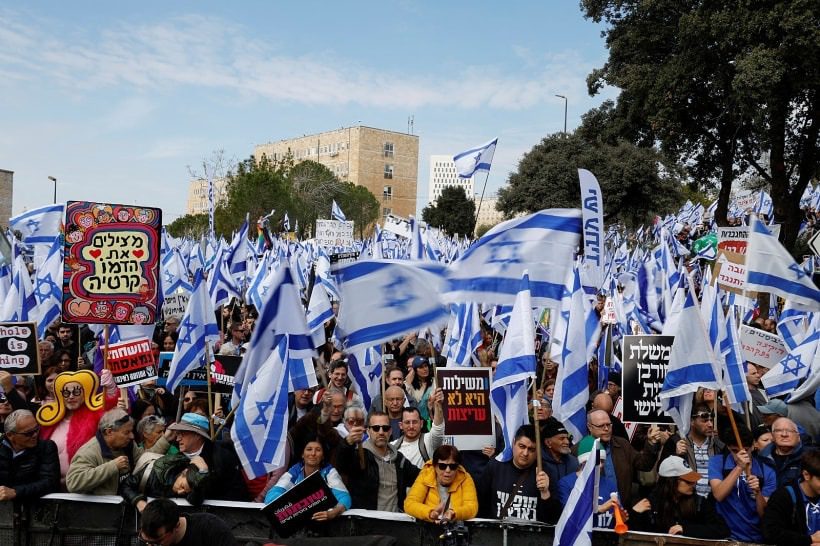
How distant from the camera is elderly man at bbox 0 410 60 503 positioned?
5773mm

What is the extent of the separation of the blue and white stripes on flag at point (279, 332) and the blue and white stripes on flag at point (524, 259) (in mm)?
1288

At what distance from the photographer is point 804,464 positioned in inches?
204

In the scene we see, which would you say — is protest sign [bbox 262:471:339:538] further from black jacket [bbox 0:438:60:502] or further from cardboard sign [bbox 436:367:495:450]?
black jacket [bbox 0:438:60:502]

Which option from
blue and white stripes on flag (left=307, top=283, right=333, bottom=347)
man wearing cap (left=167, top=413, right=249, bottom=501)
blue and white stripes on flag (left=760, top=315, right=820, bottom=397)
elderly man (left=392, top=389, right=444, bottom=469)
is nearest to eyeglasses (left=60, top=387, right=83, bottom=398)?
man wearing cap (left=167, top=413, right=249, bottom=501)

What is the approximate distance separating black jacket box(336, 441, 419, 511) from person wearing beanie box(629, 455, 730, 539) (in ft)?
5.51

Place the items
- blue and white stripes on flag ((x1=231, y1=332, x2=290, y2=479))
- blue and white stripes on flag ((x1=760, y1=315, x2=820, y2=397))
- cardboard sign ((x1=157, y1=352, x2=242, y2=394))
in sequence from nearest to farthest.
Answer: blue and white stripes on flag ((x1=231, y1=332, x2=290, y2=479)) → blue and white stripes on flag ((x1=760, y1=315, x2=820, y2=397)) → cardboard sign ((x1=157, y1=352, x2=242, y2=394))

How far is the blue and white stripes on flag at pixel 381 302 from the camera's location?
7055 mm

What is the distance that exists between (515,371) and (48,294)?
8.95 metres

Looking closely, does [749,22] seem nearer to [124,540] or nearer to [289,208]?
[124,540]

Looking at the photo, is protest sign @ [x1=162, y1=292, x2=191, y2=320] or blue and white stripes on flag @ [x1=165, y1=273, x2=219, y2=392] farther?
protest sign @ [x1=162, y1=292, x2=191, y2=320]

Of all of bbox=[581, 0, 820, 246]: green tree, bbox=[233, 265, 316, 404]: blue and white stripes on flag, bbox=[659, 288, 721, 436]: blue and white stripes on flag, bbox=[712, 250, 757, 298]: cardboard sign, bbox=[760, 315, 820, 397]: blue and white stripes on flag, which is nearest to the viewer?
bbox=[659, 288, 721, 436]: blue and white stripes on flag

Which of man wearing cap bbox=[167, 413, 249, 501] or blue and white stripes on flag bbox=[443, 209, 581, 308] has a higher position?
blue and white stripes on flag bbox=[443, 209, 581, 308]

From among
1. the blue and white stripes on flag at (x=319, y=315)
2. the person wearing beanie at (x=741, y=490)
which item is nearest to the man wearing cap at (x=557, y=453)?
the person wearing beanie at (x=741, y=490)

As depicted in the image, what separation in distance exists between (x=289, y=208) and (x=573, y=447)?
5422 cm
